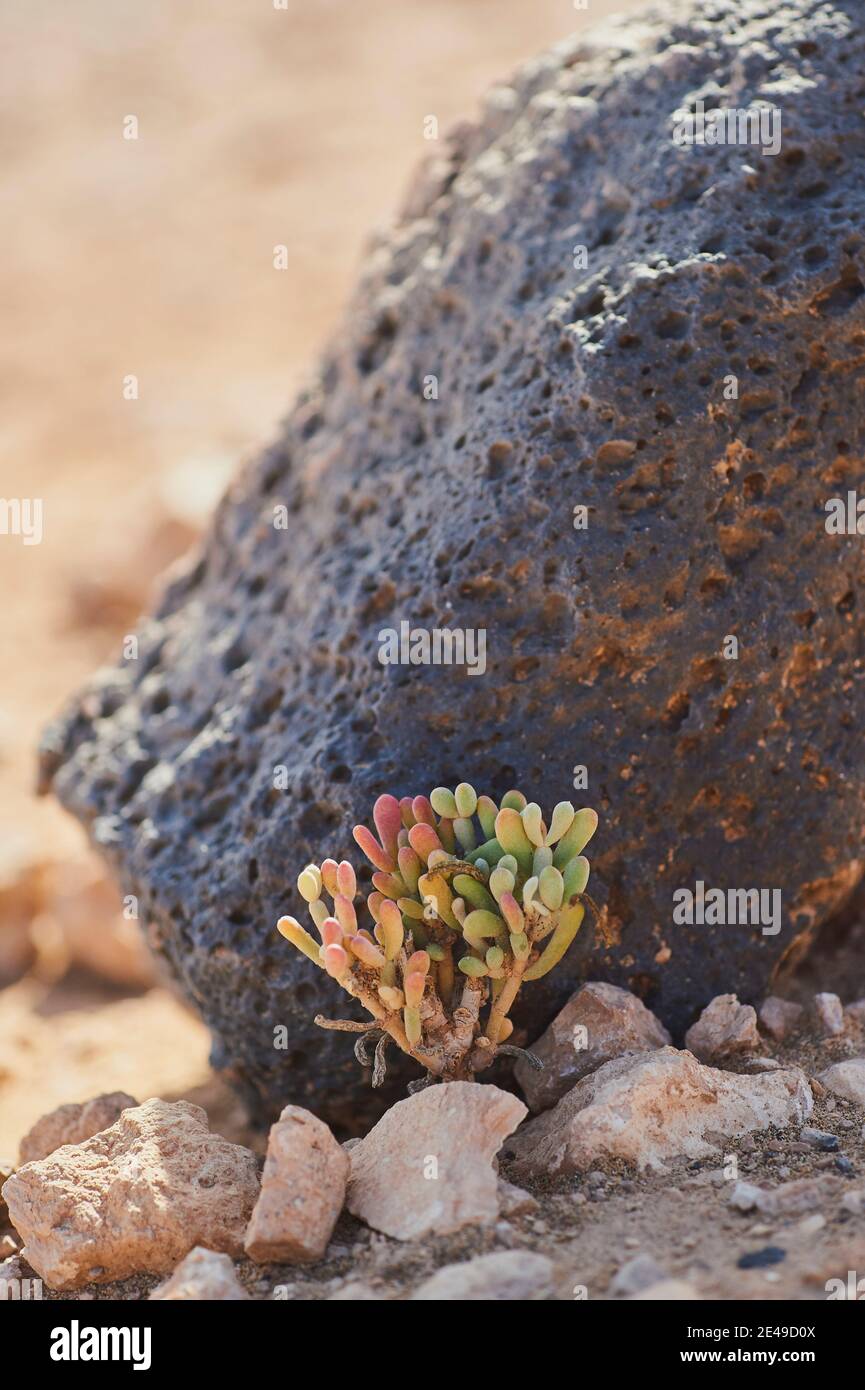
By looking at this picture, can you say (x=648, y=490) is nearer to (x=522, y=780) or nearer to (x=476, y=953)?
(x=522, y=780)

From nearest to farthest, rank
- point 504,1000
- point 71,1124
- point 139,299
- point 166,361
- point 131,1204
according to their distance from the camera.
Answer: point 131,1204 < point 504,1000 < point 71,1124 < point 166,361 < point 139,299

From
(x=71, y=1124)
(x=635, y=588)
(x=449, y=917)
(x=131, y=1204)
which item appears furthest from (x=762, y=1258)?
(x=71, y=1124)

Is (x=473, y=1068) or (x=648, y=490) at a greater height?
(x=648, y=490)

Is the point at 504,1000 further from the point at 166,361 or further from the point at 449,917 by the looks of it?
the point at 166,361

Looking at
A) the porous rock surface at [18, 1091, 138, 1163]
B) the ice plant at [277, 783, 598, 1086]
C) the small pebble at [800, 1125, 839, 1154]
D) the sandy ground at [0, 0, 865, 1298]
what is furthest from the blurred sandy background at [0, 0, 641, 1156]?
the small pebble at [800, 1125, 839, 1154]

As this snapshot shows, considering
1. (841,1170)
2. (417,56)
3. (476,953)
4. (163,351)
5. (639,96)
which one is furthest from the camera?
(417,56)
